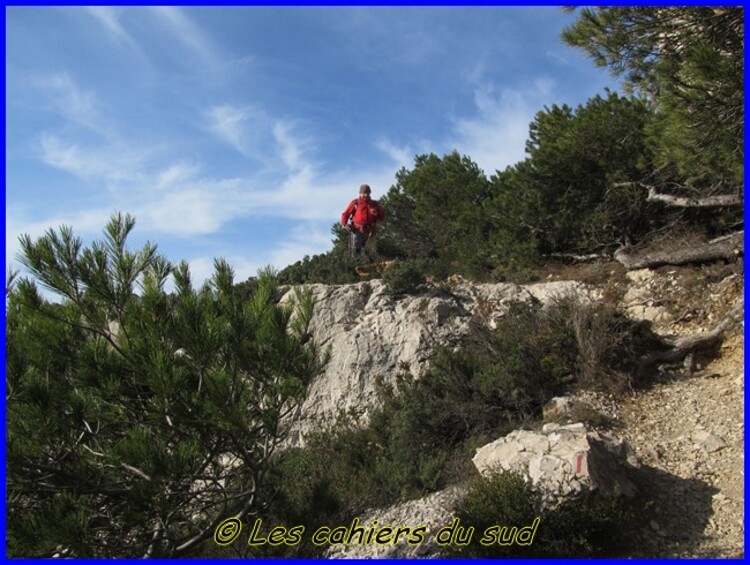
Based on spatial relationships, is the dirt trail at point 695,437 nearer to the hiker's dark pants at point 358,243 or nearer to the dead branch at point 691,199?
the dead branch at point 691,199

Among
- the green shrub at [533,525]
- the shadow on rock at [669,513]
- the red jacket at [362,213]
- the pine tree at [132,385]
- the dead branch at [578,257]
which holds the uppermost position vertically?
the red jacket at [362,213]

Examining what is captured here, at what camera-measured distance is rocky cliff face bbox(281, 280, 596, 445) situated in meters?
8.27

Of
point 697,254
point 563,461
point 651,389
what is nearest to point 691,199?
point 697,254

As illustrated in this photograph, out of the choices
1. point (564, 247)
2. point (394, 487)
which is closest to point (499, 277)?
point (564, 247)

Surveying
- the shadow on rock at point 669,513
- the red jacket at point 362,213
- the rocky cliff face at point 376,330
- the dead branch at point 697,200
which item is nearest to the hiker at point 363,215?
the red jacket at point 362,213

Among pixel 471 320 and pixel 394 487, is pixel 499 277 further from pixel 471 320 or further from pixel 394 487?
pixel 394 487

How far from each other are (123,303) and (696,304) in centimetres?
842

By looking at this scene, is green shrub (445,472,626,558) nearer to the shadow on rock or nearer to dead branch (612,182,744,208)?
the shadow on rock

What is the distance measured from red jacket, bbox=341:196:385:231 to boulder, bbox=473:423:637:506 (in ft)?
21.4

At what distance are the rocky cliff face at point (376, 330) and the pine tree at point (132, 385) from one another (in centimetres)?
373

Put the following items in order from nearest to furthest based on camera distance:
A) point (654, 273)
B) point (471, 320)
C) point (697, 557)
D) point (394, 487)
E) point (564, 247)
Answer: point (697, 557), point (394, 487), point (471, 320), point (654, 273), point (564, 247)

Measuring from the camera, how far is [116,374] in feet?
13.3

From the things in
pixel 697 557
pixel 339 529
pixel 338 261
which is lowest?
pixel 697 557

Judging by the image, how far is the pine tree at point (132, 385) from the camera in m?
3.62
